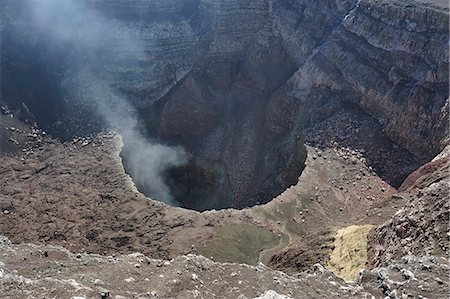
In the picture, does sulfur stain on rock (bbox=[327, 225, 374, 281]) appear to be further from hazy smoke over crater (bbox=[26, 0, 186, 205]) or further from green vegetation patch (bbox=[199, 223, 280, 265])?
hazy smoke over crater (bbox=[26, 0, 186, 205])

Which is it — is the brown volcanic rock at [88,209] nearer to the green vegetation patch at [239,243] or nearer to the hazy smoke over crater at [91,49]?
the green vegetation patch at [239,243]

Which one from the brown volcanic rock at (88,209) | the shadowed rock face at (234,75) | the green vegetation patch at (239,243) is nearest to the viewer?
the green vegetation patch at (239,243)

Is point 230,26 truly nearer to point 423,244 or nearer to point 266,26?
point 266,26

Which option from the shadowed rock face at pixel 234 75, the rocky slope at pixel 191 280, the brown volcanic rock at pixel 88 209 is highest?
the shadowed rock face at pixel 234 75

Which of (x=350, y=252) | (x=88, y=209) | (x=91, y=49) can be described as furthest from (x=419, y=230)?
(x=91, y=49)

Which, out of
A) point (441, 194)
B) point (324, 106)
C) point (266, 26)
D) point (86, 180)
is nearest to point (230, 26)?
point (266, 26)

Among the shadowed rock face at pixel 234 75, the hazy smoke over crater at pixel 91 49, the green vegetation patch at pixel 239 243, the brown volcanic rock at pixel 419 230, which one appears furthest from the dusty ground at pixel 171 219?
the hazy smoke over crater at pixel 91 49

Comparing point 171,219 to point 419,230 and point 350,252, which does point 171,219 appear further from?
point 419,230

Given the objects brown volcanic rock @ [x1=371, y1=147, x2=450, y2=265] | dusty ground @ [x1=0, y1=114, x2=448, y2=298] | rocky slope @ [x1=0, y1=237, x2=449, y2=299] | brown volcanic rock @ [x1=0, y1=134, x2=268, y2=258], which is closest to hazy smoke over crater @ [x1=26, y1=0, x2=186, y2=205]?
dusty ground @ [x1=0, y1=114, x2=448, y2=298]
